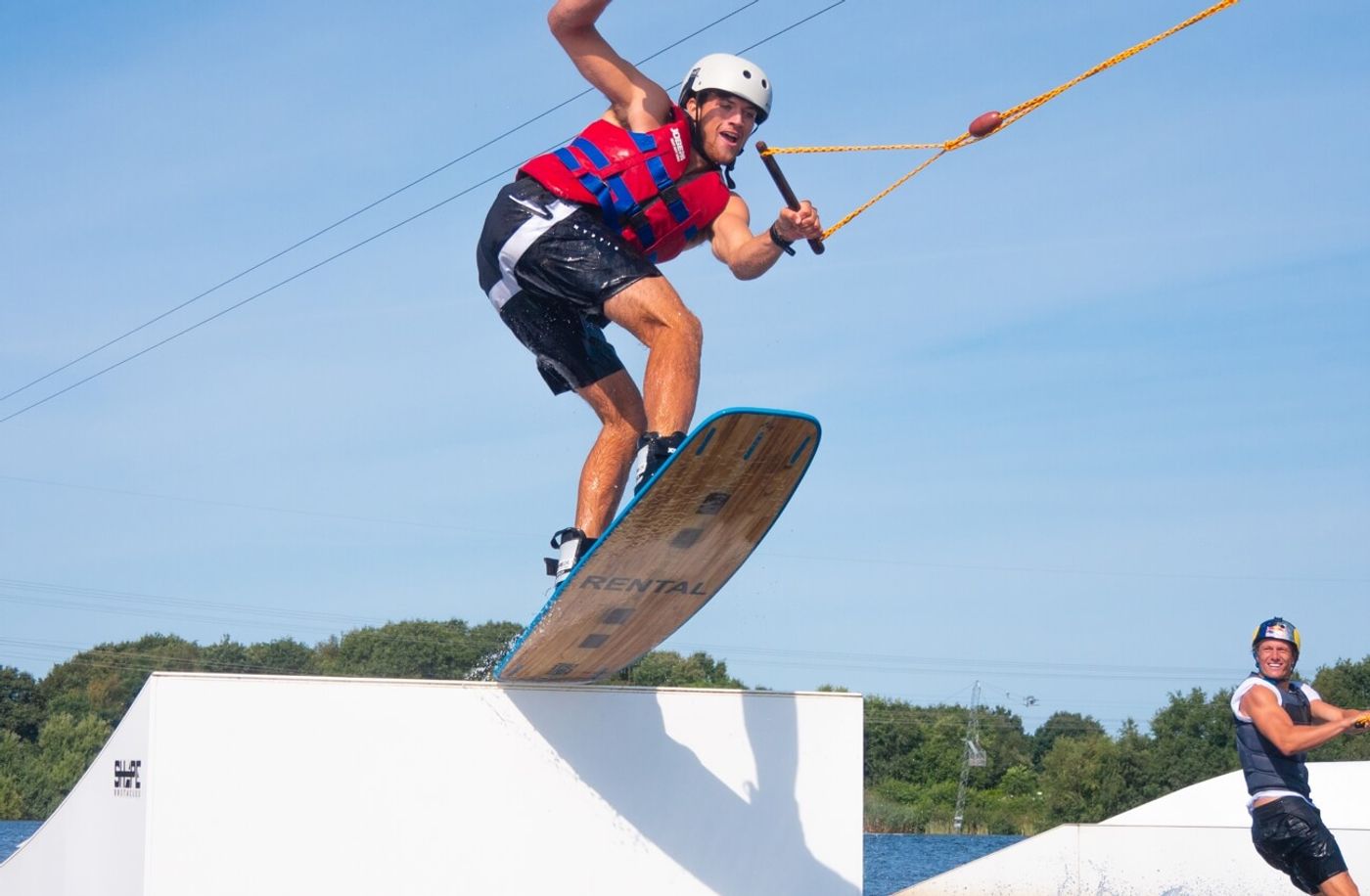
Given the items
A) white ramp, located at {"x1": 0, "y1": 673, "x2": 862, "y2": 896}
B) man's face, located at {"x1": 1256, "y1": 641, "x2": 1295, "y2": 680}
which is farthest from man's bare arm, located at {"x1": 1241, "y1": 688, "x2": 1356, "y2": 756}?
white ramp, located at {"x1": 0, "y1": 673, "x2": 862, "y2": 896}

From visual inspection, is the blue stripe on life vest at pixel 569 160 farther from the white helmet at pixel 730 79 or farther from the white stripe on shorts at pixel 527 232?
the white helmet at pixel 730 79

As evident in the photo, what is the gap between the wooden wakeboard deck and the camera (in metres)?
5.34

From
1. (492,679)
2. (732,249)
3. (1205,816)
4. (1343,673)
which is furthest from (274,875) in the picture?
(1343,673)

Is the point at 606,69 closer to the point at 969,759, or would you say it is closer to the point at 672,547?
the point at 672,547

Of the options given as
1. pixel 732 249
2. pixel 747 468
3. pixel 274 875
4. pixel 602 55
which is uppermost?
pixel 602 55

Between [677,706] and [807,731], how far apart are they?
698mm

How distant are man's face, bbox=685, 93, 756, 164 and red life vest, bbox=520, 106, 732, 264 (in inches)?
2.6

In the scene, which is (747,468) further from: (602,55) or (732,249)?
(602,55)

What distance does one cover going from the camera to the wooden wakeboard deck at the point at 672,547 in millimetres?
5344

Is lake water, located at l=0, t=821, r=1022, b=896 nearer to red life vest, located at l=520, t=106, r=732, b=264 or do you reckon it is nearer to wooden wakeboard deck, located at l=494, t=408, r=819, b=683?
wooden wakeboard deck, located at l=494, t=408, r=819, b=683

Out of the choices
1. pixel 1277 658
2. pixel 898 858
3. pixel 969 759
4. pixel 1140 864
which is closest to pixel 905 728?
pixel 969 759

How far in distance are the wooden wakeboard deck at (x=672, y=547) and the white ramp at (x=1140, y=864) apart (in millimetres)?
5158

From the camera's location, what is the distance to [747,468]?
5535 mm

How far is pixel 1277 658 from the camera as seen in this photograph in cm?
693
